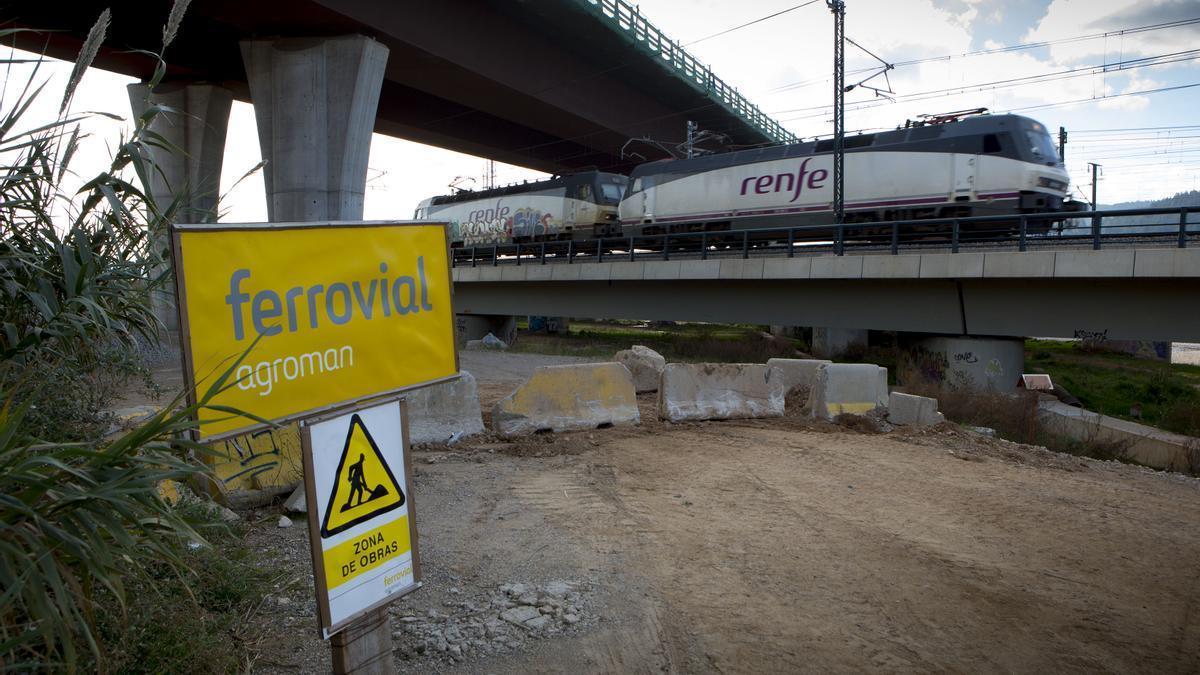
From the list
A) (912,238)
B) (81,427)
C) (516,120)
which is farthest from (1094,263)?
(516,120)

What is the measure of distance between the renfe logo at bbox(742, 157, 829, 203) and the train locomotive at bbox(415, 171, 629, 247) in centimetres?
863

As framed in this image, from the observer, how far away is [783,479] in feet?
26.0

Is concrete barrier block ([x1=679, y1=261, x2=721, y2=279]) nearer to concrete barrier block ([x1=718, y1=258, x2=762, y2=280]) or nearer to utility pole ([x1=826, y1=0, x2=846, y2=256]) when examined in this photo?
concrete barrier block ([x1=718, y1=258, x2=762, y2=280])

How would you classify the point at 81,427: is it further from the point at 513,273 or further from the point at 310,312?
the point at 513,273

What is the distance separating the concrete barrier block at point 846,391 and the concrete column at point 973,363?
6950mm

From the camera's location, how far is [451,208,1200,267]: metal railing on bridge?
16.0 m

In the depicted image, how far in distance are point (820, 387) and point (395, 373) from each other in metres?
8.87

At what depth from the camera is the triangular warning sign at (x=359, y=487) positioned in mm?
3244

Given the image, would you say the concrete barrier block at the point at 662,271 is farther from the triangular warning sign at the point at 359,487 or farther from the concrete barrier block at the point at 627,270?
the triangular warning sign at the point at 359,487

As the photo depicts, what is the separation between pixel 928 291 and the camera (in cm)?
1906

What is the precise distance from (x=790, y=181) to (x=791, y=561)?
2132 cm

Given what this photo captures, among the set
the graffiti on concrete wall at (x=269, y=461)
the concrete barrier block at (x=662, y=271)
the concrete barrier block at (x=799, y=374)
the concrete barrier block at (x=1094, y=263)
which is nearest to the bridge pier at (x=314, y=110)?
the concrete barrier block at (x=662, y=271)

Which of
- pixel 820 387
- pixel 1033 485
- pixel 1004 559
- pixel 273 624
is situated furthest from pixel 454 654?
pixel 820 387

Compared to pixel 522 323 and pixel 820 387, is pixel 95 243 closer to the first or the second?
pixel 820 387
